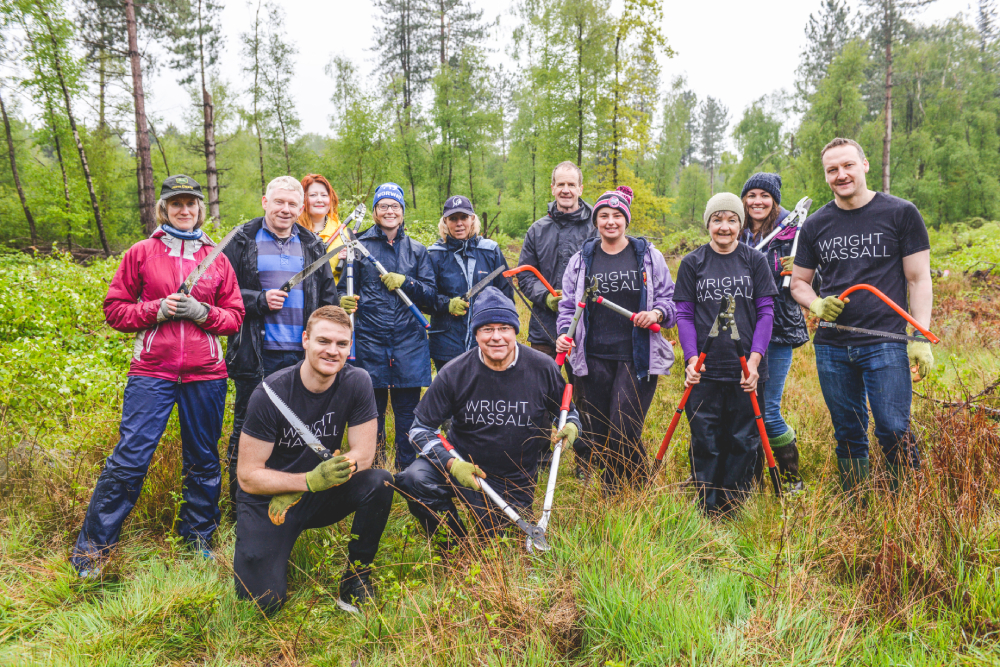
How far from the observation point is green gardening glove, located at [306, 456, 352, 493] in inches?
113

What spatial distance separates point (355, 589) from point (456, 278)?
105 inches

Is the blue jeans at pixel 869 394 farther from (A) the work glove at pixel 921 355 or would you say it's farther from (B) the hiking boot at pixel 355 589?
(B) the hiking boot at pixel 355 589

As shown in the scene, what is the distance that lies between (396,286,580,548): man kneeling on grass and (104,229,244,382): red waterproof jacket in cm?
142

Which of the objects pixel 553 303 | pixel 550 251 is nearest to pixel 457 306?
pixel 553 303

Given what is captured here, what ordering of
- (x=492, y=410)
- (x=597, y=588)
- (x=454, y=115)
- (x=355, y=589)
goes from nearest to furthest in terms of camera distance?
(x=597, y=588) < (x=355, y=589) < (x=492, y=410) < (x=454, y=115)

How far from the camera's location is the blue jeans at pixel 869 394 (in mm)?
3096

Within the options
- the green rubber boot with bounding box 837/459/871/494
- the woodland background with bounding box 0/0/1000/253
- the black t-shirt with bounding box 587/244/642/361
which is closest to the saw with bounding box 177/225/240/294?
the black t-shirt with bounding box 587/244/642/361

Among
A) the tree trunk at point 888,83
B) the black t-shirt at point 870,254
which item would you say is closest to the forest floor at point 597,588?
the black t-shirt at point 870,254

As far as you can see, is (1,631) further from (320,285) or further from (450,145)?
(450,145)

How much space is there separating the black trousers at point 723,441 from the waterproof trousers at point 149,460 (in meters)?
3.26

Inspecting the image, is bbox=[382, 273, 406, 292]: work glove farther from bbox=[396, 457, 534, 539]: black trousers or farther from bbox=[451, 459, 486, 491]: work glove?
bbox=[451, 459, 486, 491]: work glove

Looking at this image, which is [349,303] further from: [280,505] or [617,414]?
[617,414]

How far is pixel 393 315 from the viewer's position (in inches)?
175

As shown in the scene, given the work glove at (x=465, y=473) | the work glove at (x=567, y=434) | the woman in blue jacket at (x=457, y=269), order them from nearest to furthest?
the work glove at (x=465, y=473) → the work glove at (x=567, y=434) → the woman in blue jacket at (x=457, y=269)
